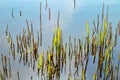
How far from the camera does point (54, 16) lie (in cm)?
832

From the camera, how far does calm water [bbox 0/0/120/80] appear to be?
292 inches

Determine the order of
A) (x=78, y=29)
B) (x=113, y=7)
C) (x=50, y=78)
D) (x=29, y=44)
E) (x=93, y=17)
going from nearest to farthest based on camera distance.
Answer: (x=50, y=78) → (x=29, y=44) → (x=78, y=29) → (x=93, y=17) → (x=113, y=7)

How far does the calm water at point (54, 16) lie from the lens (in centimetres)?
742

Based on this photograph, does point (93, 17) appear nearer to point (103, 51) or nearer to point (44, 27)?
point (44, 27)

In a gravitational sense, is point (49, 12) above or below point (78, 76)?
above

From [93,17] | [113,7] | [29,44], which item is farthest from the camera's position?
[113,7]

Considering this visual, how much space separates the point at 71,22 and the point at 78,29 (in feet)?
1.80

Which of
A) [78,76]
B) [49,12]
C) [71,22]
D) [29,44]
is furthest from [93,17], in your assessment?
[78,76]

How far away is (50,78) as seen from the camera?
213 inches

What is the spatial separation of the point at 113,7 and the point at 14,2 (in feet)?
9.50

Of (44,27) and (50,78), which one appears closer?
(50,78)

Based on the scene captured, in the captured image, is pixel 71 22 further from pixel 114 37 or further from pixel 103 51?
pixel 103 51

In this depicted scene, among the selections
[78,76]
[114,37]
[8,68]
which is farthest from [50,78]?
[114,37]

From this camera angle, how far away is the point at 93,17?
8250 mm
